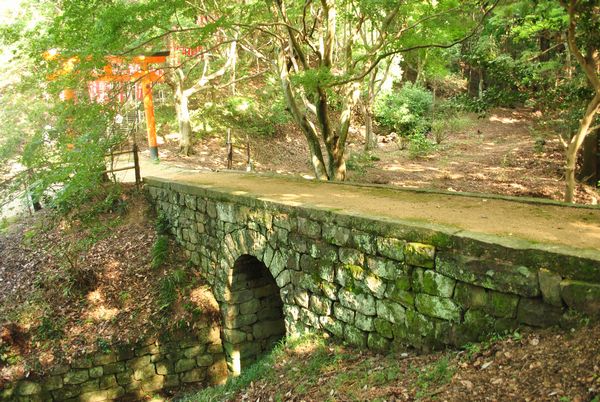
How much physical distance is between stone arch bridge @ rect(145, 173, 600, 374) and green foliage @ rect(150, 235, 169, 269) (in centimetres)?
159

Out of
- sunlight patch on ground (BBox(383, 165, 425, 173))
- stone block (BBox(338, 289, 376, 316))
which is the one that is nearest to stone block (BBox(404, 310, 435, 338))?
stone block (BBox(338, 289, 376, 316))

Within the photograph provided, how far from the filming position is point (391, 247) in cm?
458

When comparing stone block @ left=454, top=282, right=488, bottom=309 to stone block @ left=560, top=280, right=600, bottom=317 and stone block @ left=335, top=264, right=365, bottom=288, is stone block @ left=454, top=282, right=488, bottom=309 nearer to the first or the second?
stone block @ left=560, top=280, right=600, bottom=317

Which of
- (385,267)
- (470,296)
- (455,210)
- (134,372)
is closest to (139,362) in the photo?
(134,372)

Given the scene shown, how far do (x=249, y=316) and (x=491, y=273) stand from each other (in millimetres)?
5352

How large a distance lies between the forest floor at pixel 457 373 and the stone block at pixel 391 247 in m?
0.95

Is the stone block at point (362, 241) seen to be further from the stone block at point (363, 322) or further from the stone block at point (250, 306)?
A: the stone block at point (250, 306)

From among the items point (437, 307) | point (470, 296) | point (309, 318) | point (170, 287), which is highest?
point (470, 296)

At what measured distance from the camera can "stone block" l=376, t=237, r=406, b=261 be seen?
14.7 ft

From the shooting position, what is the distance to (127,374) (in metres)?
7.98

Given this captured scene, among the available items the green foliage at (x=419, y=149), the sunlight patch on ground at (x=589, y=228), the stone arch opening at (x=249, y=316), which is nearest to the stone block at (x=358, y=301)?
the sunlight patch on ground at (x=589, y=228)

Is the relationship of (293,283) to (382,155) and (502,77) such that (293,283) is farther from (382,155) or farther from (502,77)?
(382,155)

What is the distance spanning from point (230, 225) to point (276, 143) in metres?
12.7

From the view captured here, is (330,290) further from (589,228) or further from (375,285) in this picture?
(589,228)
